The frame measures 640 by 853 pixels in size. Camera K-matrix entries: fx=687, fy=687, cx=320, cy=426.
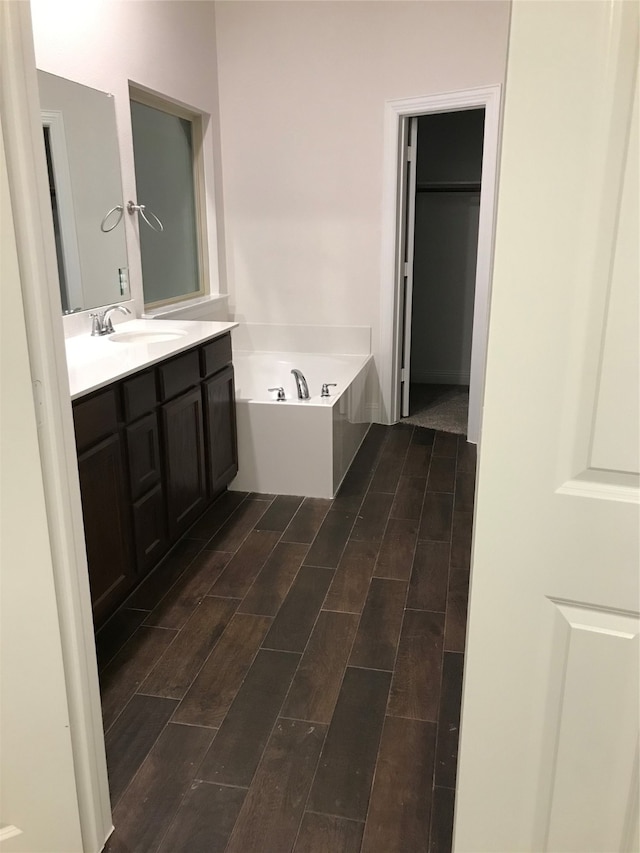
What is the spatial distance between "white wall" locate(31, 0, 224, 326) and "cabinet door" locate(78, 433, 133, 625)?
1.52 m

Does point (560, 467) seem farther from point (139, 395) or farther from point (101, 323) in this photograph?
point (101, 323)

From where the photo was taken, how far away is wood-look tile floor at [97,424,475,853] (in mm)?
1609

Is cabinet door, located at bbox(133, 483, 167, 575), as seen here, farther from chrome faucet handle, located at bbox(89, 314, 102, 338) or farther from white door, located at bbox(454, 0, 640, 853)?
white door, located at bbox(454, 0, 640, 853)

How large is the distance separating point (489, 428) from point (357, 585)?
5.53 feet

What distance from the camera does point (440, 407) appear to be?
5.15 m

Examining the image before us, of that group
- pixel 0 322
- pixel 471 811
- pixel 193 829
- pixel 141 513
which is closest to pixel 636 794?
pixel 471 811

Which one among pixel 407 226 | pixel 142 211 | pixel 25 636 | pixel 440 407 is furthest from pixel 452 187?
pixel 25 636

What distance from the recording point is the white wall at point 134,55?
281 cm

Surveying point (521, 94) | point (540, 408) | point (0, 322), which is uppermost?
point (521, 94)

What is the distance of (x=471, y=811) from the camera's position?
1249 mm

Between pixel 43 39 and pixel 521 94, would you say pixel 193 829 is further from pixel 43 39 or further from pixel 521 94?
pixel 43 39

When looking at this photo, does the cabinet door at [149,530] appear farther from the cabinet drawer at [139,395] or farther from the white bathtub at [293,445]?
the white bathtub at [293,445]

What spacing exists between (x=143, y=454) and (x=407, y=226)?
279 centimetres

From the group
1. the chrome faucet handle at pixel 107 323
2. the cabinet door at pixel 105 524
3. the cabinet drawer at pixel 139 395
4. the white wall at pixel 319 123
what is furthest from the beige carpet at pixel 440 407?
the cabinet door at pixel 105 524
